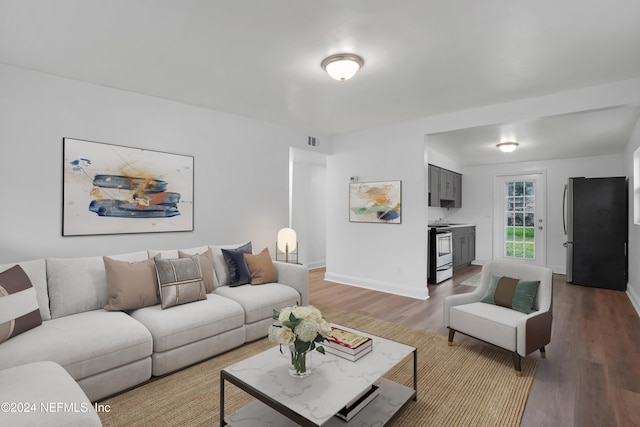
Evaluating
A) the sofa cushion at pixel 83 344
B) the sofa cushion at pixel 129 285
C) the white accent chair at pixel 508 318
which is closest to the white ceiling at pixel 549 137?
the white accent chair at pixel 508 318

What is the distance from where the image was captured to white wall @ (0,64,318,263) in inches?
107

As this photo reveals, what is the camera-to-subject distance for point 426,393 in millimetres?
2236

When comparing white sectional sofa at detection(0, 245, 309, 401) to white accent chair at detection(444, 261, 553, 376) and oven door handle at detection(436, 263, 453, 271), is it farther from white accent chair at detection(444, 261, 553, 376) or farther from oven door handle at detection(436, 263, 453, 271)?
oven door handle at detection(436, 263, 453, 271)

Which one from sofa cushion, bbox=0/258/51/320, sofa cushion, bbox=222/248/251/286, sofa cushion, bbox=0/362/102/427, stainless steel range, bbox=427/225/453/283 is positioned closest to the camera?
sofa cushion, bbox=0/362/102/427

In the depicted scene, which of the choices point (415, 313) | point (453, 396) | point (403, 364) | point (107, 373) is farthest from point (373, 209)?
point (107, 373)

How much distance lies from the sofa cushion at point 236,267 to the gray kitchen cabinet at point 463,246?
14.5ft

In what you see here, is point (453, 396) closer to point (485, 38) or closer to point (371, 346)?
point (371, 346)

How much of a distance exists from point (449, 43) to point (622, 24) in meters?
1.08

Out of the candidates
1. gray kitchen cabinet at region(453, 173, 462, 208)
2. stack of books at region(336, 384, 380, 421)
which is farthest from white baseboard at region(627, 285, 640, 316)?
stack of books at region(336, 384, 380, 421)

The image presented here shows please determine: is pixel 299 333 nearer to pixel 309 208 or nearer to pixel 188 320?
pixel 188 320

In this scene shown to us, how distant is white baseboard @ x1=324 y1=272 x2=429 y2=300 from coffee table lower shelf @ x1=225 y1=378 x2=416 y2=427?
266 cm

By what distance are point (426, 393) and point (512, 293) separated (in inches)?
50.3

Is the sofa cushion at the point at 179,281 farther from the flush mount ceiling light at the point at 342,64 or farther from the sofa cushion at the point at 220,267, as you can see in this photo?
the flush mount ceiling light at the point at 342,64

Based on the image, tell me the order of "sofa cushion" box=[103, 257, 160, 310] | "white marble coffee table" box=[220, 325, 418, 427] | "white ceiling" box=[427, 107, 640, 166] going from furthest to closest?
"white ceiling" box=[427, 107, 640, 166] < "sofa cushion" box=[103, 257, 160, 310] < "white marble coffee table" box=[220, 325, 418, 427]
